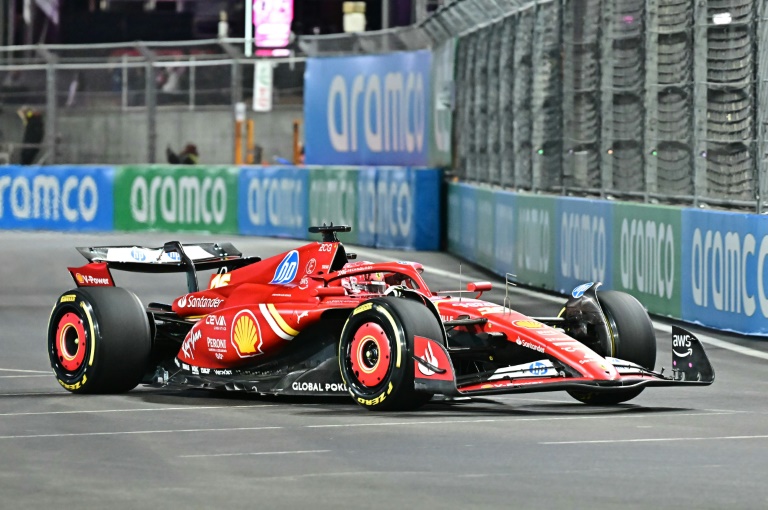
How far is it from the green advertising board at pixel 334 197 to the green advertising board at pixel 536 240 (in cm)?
751

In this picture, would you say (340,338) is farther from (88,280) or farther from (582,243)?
(582,243)

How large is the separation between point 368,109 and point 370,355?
70.1 ft

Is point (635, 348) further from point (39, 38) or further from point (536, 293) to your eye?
point (39, 38)

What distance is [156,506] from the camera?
680 centimetres

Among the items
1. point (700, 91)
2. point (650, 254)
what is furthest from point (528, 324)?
point (650, 254)

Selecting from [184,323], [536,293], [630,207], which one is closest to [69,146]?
[536,293]

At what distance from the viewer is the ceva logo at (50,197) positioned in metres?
32.7

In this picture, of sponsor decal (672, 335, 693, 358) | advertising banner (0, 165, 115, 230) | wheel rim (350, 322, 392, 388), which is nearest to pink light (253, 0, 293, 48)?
advertising banner (0, 165, 115, 230)

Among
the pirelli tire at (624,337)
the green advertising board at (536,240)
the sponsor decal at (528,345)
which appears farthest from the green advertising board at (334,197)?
the sponsor decal at (528,345)

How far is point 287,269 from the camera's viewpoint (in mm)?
11180

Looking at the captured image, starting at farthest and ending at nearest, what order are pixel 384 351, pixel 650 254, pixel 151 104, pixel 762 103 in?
pixel 151 104 < pixel 650 254 < pixel 762 103 < pixel 384 351

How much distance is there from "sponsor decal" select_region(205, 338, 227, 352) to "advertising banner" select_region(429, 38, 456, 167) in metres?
16.4

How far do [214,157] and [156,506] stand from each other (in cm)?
2725

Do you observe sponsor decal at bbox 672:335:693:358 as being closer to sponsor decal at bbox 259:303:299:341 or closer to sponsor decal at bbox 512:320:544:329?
sponsor decal at bbox 512:320:544:329
